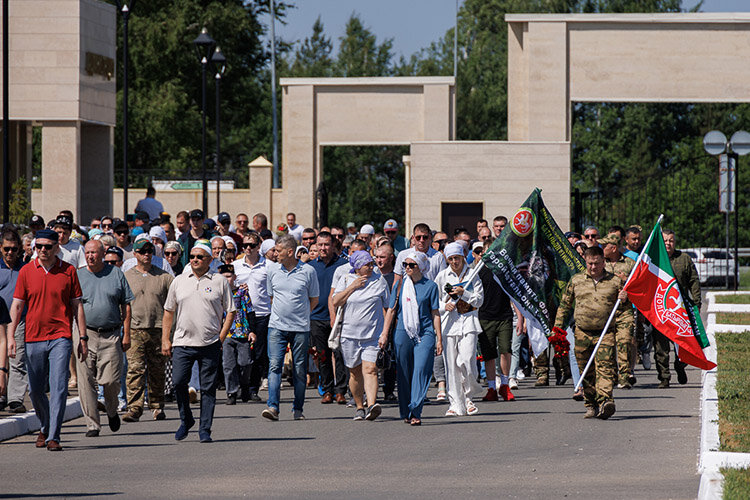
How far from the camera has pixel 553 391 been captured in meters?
17.6

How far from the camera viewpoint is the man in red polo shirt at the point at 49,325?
40.7 ft

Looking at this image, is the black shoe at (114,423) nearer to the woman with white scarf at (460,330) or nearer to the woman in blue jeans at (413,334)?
the woman in blue jeans at (413,334)

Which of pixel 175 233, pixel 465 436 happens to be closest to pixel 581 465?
pixel 465 436

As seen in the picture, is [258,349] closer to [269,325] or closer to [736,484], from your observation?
[269,325]

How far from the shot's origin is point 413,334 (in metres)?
14.5

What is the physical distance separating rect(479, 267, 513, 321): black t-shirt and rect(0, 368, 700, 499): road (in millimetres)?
1506

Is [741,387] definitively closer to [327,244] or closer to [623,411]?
[623,411]

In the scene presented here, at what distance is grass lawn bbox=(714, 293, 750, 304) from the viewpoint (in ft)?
108

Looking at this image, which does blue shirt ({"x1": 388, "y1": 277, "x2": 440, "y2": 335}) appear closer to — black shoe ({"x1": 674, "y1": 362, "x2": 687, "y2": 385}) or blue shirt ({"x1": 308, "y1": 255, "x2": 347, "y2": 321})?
blue shirt ({"x1": 308, "y1": 255, "x2": 347, "y2": 321})

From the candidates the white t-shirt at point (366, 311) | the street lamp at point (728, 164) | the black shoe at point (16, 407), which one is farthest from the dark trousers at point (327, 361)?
the street lamp at point (728, 164)

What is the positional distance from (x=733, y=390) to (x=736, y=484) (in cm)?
632

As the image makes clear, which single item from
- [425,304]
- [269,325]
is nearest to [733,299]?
[425,304]

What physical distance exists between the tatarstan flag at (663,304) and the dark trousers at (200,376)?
4.81m

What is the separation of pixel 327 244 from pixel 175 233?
16.7 feet
